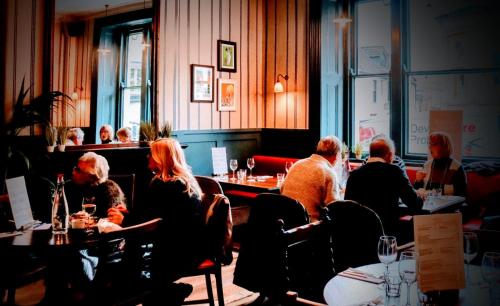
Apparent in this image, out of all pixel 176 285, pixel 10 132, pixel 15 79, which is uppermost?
pixel 15 79

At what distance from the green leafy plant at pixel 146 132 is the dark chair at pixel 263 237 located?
273cm

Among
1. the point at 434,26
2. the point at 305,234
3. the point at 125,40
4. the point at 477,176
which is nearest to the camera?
the point at 305,234

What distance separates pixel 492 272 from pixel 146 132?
441 centimetres

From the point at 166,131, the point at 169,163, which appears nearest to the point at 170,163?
the point at 169,163

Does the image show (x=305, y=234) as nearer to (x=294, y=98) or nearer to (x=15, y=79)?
(x=15, y=79)

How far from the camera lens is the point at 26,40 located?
4629mm

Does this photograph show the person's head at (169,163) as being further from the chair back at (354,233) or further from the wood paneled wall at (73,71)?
the wood paneled wall at (73,71)

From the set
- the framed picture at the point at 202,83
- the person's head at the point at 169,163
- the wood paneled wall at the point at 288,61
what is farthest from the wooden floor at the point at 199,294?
the wood paneled wall at the point at 288,61

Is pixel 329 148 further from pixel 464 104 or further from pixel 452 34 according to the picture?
pixel 452 34

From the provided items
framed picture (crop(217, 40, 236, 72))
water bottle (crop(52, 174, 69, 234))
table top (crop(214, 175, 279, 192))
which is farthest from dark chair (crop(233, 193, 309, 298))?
framed picture (crop(217, 40, 236, 72))

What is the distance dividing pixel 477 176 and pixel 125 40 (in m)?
4.10

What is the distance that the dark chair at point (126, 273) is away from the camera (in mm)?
2569

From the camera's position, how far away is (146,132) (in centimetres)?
557

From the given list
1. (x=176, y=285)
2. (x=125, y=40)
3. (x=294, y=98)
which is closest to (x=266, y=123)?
(x=294, y=98)
